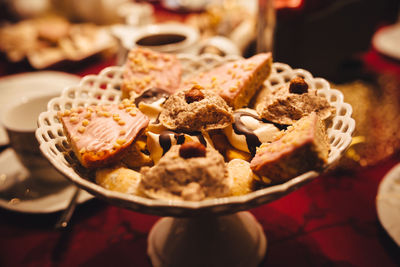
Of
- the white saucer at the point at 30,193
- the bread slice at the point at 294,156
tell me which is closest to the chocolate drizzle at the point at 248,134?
the bread slice at the point at 294,156

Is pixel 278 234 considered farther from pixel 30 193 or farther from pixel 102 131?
pixel 30 193

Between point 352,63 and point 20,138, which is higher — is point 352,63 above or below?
below

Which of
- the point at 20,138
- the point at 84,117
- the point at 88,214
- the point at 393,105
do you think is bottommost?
the point at 88,214

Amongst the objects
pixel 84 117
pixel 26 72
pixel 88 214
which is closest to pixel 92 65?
pixel 26 72

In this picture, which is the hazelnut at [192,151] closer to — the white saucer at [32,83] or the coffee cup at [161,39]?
the coffee cup at [161,39]

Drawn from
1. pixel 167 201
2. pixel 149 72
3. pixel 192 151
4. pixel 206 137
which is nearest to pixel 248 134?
pixel 206 137

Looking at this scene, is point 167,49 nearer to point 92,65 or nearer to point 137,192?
point 137,192

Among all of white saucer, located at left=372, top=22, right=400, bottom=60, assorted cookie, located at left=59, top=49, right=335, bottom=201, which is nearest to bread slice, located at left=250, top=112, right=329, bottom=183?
assorted cookie, located at left=59, top=49, right=335, bottom=201
